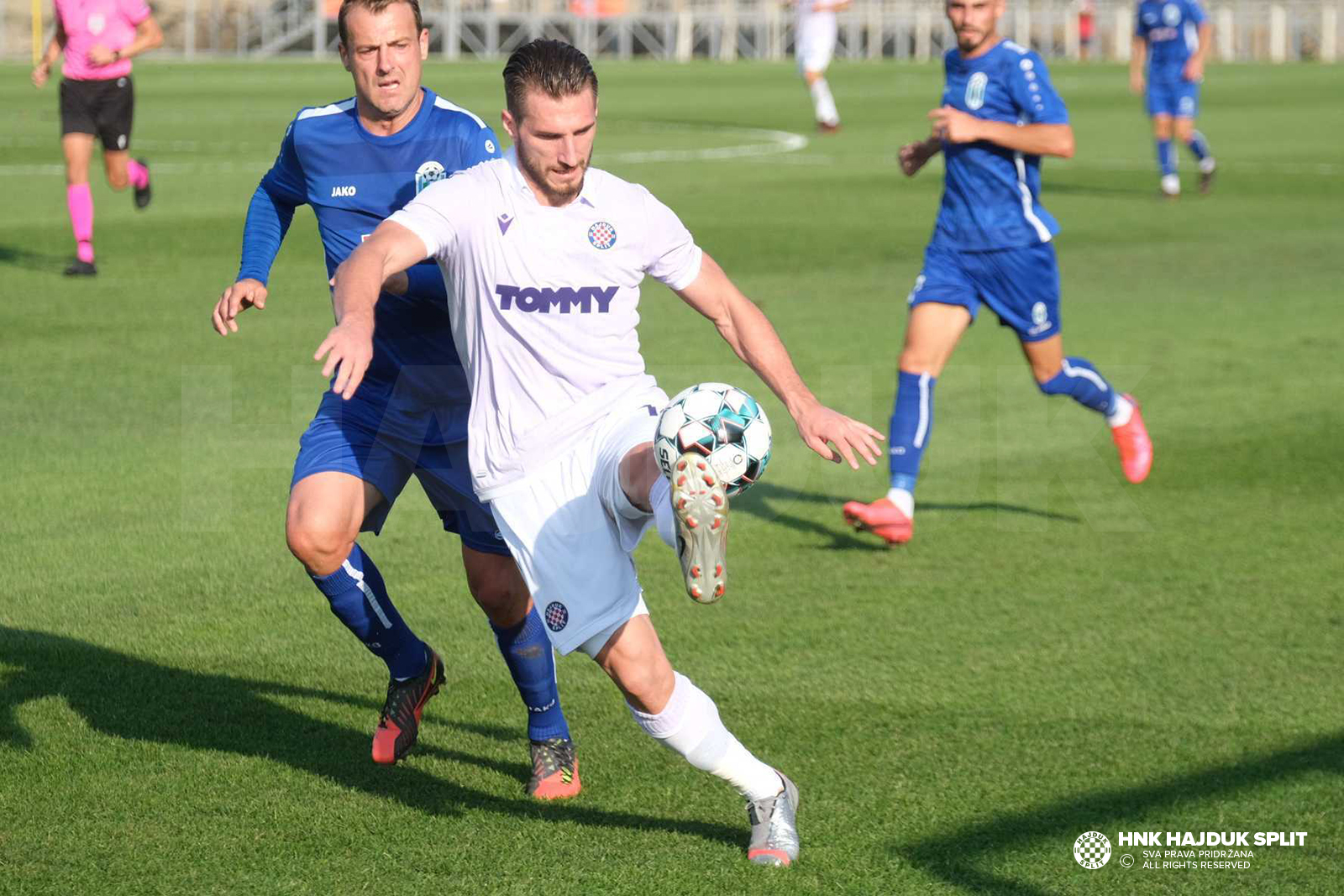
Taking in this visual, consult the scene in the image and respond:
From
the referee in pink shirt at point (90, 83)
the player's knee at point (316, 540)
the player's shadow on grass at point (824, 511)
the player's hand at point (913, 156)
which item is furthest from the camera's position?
the referee in pink shirt at point (90, 83)

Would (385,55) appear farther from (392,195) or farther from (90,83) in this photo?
(90,83)

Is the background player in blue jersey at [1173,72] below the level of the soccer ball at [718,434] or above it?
below

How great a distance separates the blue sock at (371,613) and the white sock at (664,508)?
4.48 ft

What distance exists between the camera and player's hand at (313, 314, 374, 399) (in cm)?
384

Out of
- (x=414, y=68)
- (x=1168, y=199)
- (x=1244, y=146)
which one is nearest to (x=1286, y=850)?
→ (x=414, y=68)

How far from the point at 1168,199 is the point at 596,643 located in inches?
664

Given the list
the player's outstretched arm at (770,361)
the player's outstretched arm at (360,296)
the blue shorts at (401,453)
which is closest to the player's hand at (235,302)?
the blue shorts at (401,453)

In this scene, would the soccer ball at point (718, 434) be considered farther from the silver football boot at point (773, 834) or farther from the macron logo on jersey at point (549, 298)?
the silver football boot at point (773, 834)

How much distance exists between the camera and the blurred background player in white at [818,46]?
89.5 ft

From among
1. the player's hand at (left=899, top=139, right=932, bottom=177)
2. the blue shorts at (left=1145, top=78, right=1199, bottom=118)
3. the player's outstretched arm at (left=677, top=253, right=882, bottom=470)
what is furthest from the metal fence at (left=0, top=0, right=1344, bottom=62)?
the player's outstretched arm at (left=677, top=253, right=882, bottom=470)

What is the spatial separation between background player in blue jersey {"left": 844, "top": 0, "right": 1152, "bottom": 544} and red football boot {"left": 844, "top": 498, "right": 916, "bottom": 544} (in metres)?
0.17

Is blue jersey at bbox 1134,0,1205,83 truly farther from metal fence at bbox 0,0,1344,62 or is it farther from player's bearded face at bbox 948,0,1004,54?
metal fence at bbox 0,0,1344,62

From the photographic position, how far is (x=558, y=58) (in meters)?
4.30

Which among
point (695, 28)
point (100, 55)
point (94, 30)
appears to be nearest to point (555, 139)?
point (100, 55)
